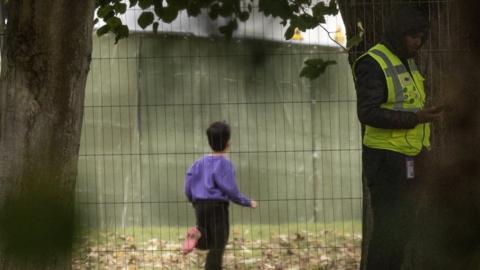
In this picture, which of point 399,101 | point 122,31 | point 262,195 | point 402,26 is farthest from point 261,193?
point 122,31

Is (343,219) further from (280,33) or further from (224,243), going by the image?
(280,33)

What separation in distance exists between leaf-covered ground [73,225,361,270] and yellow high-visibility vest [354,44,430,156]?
254cm

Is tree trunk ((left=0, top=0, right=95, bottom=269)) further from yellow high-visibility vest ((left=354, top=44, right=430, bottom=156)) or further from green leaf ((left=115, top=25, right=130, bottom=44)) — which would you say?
yellow high-visibility vest ((left=354, top=44, right=430, bottom=156))

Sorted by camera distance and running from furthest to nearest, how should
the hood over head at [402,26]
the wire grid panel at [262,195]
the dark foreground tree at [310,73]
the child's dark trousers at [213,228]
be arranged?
the child's dark trousers at [213,228] → the wire grid panel at [262,195] → the hood over head at [402,26] → the dark foreground tree at [310,73]

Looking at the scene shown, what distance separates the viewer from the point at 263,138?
16.4ft

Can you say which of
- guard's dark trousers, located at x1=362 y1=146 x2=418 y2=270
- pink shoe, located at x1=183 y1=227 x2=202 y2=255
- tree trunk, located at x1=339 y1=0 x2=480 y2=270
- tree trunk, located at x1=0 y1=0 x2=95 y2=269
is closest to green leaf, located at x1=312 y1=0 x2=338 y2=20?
tree trunk, located at x1=339 y1=0 x2=480 y2=270

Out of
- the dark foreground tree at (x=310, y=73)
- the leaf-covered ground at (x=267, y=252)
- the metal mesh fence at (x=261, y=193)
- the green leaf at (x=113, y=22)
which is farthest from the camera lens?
the leaf-covered ground at (x=267, y=252)

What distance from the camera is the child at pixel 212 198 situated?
18.2ft

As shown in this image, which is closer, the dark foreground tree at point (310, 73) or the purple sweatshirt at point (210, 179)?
the dark foreground tree at point (310, 73)

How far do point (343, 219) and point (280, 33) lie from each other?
208 inches

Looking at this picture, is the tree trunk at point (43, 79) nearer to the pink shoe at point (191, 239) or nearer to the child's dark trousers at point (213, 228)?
the pink shoe at point (191, 239)

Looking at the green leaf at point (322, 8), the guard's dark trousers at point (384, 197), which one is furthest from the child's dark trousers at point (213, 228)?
the green leaf at point (322, 8)

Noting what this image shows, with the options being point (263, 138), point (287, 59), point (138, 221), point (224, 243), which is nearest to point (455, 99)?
point (287, 59)

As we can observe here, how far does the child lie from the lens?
18.2 feet
